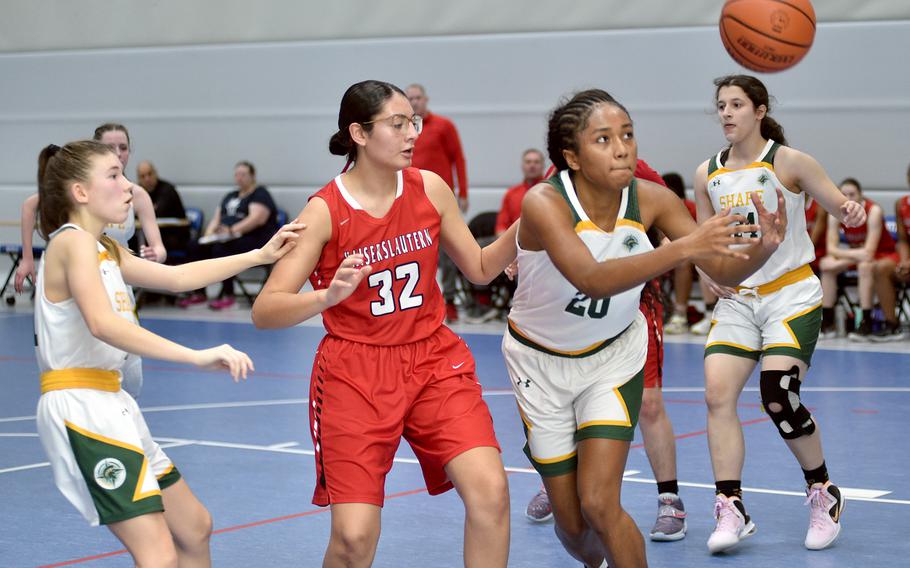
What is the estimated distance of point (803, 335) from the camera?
15.9ft

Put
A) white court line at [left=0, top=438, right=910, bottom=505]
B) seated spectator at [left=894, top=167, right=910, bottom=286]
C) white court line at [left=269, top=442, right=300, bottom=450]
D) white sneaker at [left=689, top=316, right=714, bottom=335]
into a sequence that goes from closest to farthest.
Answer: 1. white court line at [left=0, top=438, right=910, bottom=505]
2. white court line at [left=269, top=442, right=300, bottom=450]
3. seated spectator at [left=894, top=167, right=910, bottom=286]
4. white sneaker at [left=689, top=316, right=714, bottom=335]

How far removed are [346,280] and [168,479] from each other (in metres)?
0.73

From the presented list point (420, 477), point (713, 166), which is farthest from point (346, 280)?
point (420, 477)

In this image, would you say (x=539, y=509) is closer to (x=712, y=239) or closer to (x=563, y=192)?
(x=563, y=192)

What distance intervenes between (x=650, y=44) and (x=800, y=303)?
26.0 ft

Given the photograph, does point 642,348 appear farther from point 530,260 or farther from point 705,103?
point 705,103

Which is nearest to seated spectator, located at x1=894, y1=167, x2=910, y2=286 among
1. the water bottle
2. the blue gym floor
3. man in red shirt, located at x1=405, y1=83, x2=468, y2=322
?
the water bottle

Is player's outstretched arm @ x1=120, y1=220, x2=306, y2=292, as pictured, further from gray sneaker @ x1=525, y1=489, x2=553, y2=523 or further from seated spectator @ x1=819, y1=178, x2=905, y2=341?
seated spectator @ x1=819, y1=178, x2=905, y2=341

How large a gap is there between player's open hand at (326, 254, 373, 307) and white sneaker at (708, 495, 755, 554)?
6.15 ft

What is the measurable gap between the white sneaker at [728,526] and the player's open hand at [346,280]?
1.87 m

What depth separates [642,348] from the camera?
3.96 meters

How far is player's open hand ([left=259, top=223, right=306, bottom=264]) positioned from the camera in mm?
3646

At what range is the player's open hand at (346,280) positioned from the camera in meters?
3.37

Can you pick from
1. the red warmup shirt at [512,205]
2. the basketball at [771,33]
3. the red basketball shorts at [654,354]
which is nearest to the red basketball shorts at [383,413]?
the red basketball shorts at [654,354]
